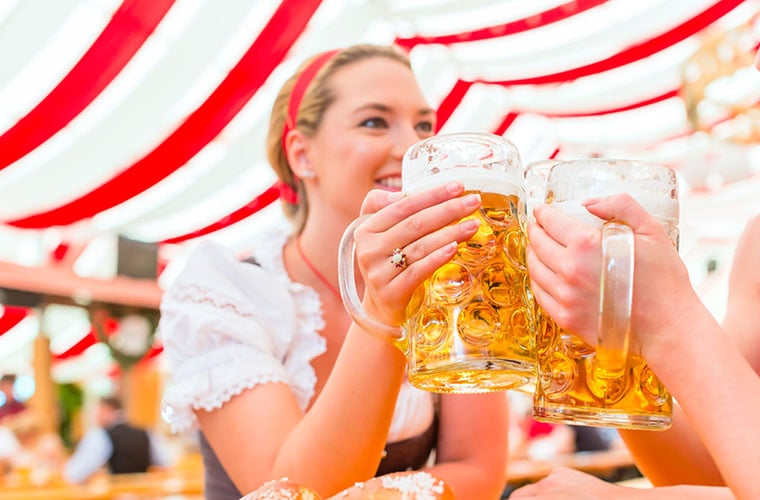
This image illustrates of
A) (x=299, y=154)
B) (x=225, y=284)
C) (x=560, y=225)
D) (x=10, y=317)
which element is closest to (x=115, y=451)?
(x=299, y=154)

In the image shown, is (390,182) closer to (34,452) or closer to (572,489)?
(572,489)

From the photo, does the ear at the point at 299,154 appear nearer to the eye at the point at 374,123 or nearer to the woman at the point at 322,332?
the woman at the point at 322,332

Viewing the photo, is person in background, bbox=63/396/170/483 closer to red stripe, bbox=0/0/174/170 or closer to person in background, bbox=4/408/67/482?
person in background, bbox=4/408/67/482

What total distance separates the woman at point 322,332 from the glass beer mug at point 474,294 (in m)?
0.03

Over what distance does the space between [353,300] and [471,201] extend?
162 millimetres

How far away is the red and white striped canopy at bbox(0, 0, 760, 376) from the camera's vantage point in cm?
491

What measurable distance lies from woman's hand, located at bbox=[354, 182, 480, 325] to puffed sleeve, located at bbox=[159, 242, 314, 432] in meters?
0.40

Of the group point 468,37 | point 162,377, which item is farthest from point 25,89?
point 162,377

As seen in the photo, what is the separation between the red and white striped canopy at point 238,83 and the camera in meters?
4.91

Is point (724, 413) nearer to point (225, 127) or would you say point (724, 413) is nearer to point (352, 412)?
point (352, 412)

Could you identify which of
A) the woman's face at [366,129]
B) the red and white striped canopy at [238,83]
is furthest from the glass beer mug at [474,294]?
the red and white striped canopy at [238,83]

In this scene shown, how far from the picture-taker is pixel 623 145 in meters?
8.62

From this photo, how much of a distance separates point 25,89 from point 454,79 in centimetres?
403

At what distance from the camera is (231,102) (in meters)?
5.77
